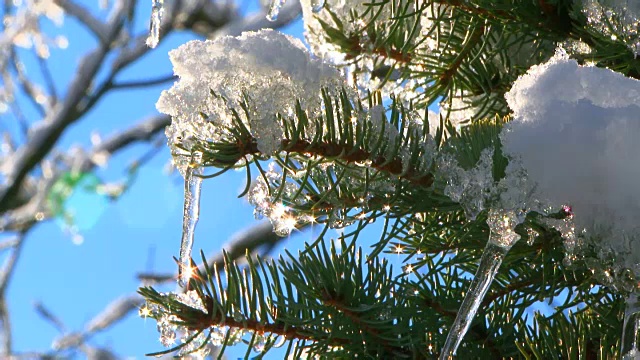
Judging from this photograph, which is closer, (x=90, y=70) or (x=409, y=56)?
(x=409, y=56)

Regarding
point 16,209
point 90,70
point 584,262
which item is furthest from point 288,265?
point 16,209

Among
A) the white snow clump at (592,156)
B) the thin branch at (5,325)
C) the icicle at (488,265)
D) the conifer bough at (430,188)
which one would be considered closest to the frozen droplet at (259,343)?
the conifer bough at (430,188)

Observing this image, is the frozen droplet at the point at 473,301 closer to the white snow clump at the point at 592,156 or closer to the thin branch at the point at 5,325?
the white snow clump at the point at 592,156

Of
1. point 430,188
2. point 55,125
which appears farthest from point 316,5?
point 55,125

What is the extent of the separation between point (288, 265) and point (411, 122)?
21cm

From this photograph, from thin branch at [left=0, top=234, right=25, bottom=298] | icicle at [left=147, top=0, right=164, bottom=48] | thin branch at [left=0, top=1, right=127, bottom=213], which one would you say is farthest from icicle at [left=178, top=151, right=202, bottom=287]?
thin branch at [left=0, top=234, right=25, bottom=298]

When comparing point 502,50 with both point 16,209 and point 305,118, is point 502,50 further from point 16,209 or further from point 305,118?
point 16,209

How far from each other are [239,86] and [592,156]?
1.10 ft

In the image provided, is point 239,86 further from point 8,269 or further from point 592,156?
point 8,269

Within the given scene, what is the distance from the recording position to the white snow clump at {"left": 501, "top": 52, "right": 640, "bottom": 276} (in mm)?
591

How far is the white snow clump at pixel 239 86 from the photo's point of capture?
61 cm

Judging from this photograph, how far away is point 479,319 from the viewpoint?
2.51ft

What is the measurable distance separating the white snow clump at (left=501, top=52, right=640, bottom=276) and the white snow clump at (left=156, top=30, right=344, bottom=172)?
0.20 m

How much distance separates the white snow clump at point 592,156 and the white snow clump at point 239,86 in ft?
0.67
